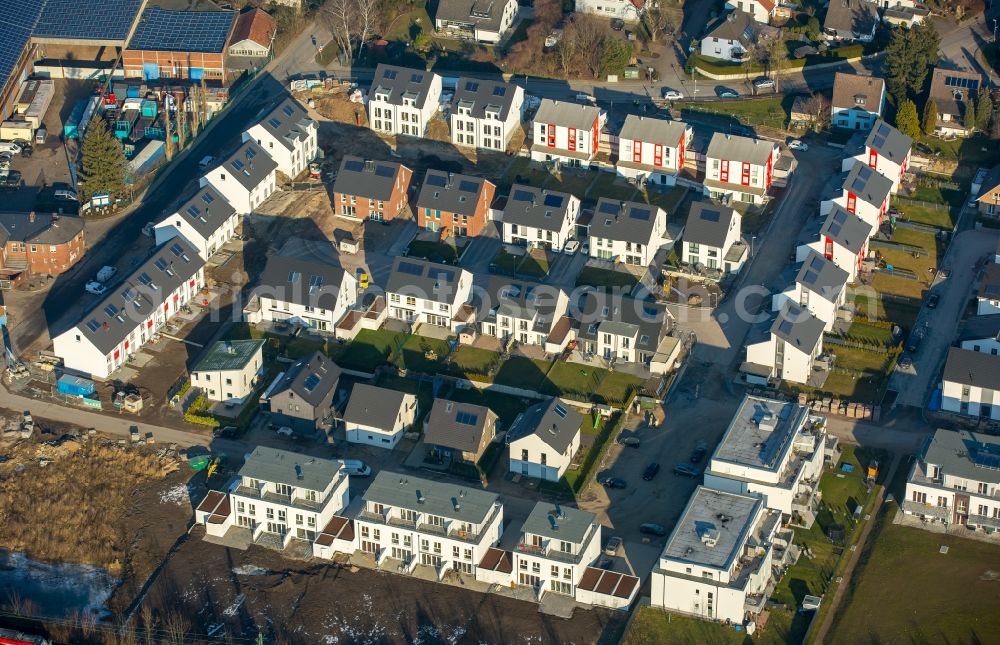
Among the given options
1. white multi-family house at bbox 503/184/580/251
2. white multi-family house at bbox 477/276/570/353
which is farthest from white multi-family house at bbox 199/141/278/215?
white multi-family house at bbox 477/276/570/353

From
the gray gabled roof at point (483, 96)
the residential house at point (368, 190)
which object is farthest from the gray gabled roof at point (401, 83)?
the residential house at point (368, 190)

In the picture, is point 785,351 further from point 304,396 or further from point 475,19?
point 475,19

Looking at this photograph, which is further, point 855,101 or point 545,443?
point 855,101

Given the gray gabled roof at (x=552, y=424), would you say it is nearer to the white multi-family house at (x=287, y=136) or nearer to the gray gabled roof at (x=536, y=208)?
the gray gabled roof at (x=536, y=208)

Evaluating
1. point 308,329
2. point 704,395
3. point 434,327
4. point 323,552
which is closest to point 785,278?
point 704,395

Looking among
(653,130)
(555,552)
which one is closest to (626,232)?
(653,130)
